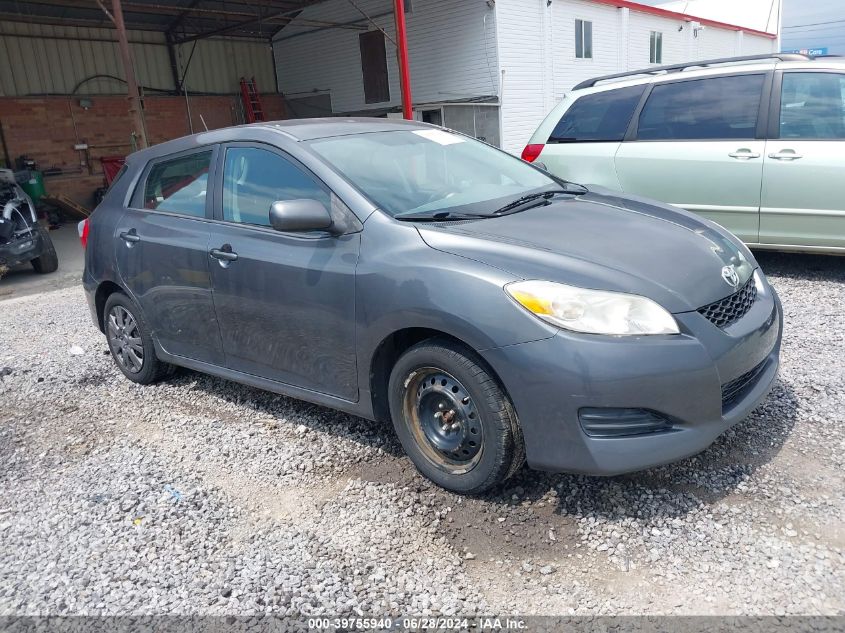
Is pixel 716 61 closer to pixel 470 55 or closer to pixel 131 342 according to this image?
pixel 131 342

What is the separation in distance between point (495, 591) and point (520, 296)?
111cm

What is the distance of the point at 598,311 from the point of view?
8.52 feet

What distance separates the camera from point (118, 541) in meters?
2.96

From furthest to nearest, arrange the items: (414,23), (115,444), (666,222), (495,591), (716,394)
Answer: (414,23), (115,444), (666,222), (716,394), (495,591)

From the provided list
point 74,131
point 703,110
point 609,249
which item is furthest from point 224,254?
point 74,131

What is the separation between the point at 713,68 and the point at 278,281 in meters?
4.72

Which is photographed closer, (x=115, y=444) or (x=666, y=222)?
(x=666, y=222)

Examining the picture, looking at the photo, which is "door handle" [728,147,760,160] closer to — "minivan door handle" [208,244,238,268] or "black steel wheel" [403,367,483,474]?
"black steel wheel" [403,367,483,474]

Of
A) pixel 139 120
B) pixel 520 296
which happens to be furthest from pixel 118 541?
pixel 139 120

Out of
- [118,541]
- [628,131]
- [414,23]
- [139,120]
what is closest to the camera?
[118,541]

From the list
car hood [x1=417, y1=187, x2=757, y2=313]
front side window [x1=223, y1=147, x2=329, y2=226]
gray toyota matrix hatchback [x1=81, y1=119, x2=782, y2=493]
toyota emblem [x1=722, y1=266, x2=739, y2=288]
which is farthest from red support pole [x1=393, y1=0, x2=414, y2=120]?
toyota emblem [x1=722, y1=266, x2=739, y2=288]

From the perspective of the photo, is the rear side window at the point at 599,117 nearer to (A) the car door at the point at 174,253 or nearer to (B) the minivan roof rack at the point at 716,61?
(B) the minivan roof rack at the point at 716,61

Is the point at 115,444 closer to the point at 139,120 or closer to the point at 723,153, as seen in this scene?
the point at 723,153

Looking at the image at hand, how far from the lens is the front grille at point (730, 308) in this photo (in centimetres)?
278
